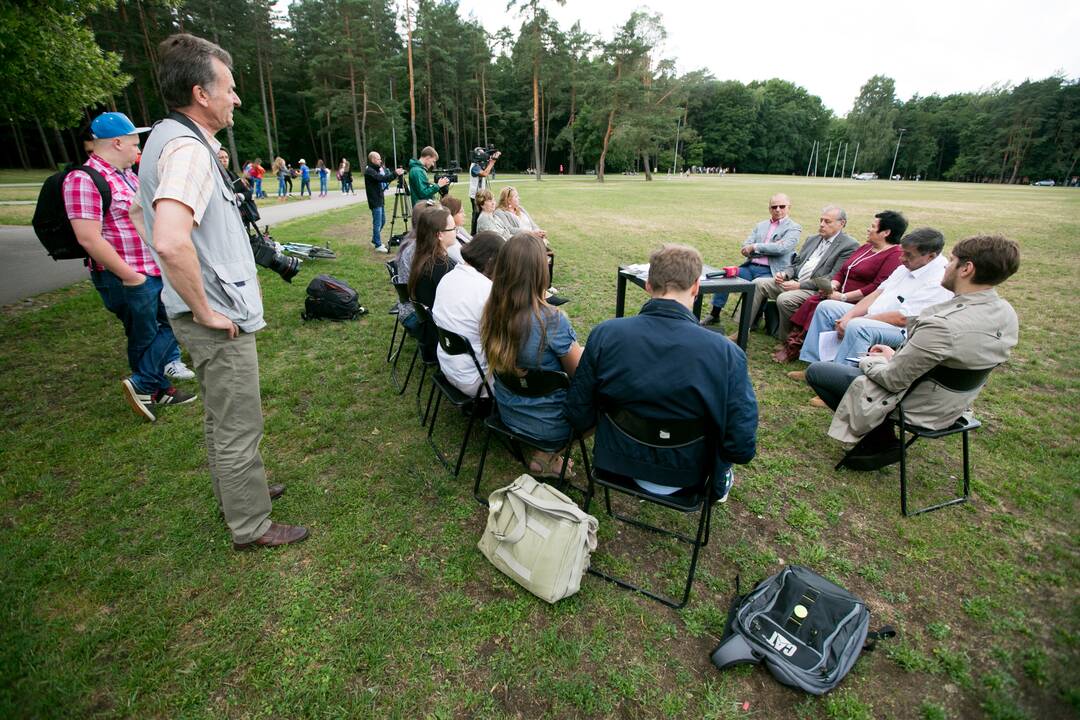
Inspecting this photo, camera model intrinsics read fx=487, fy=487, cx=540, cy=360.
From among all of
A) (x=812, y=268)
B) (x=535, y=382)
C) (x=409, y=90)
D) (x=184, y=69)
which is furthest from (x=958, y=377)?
(x=409, y=90)

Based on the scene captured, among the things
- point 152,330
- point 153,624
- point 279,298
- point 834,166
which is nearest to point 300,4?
point 279,298

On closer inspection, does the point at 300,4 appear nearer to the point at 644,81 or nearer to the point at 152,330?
the point at 644,81

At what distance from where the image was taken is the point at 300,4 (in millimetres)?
42156

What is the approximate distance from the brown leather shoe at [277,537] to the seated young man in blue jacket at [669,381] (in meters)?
1.64

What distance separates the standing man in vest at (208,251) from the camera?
1850 millimetres

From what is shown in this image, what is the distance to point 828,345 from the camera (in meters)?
4.52

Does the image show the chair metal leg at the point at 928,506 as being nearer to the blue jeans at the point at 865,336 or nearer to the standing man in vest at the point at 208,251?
the blue jeans at the point at 865,336

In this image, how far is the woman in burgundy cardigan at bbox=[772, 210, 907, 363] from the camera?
461 cm

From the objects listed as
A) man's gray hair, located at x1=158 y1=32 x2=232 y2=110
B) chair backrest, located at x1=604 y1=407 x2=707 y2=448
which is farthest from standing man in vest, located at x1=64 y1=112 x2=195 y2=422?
chair backrest, located at x1=604 y1=407 x2=707 y2=448

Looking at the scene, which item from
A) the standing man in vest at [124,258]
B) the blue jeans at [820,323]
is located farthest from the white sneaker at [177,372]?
the blue jeans at [820,323]

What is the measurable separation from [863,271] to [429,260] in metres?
4.10

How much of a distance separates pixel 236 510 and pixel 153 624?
532mm

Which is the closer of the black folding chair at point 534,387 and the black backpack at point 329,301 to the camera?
the black folding chair at point 534,387

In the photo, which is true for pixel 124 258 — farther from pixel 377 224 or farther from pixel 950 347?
pixel 377 224
